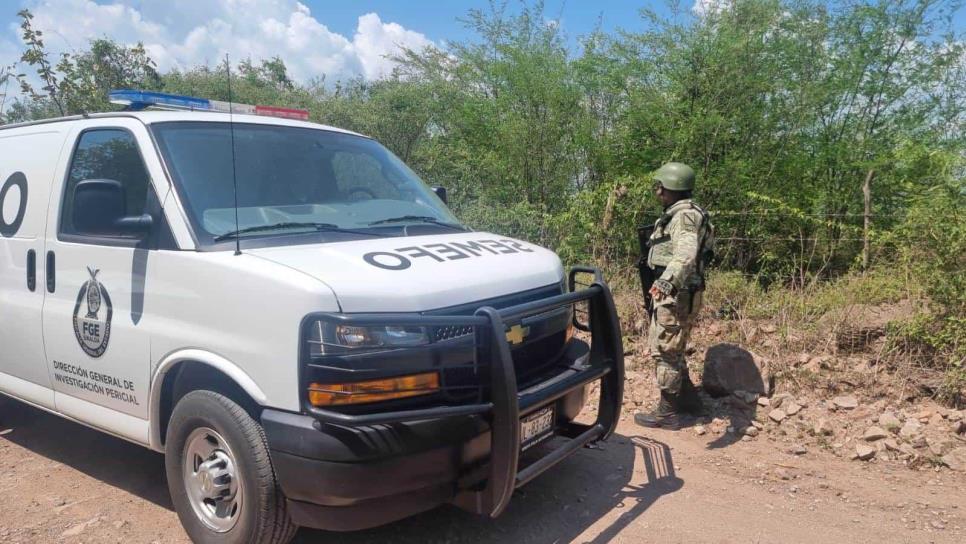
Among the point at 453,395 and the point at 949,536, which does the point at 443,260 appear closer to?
the point at 453,395

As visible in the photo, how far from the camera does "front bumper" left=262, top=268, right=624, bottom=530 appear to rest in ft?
9.07

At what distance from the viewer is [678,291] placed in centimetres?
489

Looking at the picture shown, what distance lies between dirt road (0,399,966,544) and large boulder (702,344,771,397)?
564mm

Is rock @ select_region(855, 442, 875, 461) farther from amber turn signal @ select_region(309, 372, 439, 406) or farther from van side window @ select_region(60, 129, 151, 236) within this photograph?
van side window @ select_region(60, 129, 151, 236)

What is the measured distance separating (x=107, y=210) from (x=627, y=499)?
3126 mm

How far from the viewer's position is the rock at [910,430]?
15.5ft

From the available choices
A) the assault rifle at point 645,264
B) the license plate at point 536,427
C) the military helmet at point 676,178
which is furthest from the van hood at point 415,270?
the assault rifle at point 645,264

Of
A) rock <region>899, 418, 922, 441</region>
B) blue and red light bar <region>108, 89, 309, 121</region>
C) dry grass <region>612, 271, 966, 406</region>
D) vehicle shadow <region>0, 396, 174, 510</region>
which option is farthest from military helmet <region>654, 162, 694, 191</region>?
vehicle shadow <region>0, 396, 174, 510</region>

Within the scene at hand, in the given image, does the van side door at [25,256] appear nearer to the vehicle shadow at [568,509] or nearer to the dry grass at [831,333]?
the vehicle shadow at [568,509]

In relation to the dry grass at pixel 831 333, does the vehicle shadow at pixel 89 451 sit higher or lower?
lower

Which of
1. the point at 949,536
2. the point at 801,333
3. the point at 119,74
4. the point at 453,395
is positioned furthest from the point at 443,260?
the point at 119,74

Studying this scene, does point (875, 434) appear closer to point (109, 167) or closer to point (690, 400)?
point (690, 400)

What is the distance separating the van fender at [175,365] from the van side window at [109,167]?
809mm

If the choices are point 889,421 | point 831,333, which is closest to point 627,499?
point 889,421
